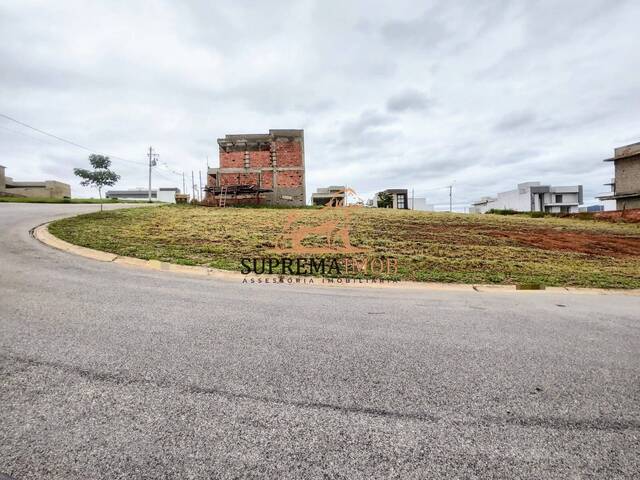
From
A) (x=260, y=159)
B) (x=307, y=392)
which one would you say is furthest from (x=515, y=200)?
(x=307, y=392)

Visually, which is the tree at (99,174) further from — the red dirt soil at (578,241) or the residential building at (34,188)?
the red dirt soil at (578,241)

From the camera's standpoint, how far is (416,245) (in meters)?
10.4

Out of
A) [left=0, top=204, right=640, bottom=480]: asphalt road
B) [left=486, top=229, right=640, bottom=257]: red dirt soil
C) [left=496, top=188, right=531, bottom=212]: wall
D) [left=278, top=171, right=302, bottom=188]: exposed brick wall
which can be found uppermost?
[left=496, top=188, right=531, bottom=212]: wall

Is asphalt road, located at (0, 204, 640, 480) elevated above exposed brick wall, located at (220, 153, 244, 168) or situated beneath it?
situated beneath

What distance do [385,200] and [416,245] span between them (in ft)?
146

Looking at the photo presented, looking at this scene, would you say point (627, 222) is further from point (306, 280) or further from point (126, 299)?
point (126, 299)

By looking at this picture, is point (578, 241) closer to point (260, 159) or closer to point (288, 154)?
point (288, 154)

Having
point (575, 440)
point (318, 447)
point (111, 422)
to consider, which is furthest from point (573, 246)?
point (111, 422)

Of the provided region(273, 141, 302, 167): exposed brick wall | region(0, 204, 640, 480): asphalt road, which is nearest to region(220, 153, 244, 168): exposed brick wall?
region(273, 141, 302, 167): exposed brick wall

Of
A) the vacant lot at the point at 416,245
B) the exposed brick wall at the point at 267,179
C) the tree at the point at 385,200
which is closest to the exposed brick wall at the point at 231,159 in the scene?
the exposed brick wall at the point at 267,179

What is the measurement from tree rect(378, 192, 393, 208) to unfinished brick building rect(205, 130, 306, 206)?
92.7 ft

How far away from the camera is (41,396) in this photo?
2.08 metres

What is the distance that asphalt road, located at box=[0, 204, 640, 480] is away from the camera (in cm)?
161

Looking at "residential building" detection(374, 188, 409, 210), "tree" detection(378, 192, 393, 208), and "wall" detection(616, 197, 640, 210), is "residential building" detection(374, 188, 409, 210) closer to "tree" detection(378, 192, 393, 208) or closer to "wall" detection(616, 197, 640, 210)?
"tree" detection(378, 192, 393, 208)
